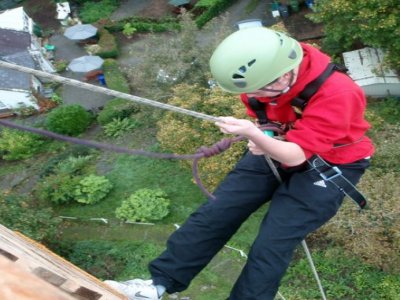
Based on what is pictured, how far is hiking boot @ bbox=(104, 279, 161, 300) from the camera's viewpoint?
149 inches

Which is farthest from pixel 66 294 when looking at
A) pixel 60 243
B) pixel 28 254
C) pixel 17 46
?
pixel 17 46

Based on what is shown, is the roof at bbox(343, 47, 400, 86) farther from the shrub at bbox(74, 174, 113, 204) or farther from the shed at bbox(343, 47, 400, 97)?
the shrub at bbox(74, 174, 113, 204)

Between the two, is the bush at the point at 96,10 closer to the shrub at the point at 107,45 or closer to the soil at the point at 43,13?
the soil at the point at 43,13

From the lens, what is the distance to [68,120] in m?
16.6

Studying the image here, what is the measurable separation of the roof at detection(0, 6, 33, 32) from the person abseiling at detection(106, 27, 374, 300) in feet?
61.5

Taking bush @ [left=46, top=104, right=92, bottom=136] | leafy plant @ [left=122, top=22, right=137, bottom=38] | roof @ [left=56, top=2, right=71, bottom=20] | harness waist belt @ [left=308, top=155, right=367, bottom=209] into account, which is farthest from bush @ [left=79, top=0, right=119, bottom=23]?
harness waist belt @ [left=308, top=155, right=367, bottom=209]

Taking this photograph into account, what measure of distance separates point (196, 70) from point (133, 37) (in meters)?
9.07

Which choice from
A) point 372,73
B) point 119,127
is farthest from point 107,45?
point 372,73

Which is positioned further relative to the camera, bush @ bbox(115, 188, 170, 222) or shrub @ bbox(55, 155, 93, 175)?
shrub @ bbox(55, 155, 93, 175)

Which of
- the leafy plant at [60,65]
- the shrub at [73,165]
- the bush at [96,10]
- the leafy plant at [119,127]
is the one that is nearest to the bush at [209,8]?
the bush at [96,10]

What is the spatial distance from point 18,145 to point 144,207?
629cm

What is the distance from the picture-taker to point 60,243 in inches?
430

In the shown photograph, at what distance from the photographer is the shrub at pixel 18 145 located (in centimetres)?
1630

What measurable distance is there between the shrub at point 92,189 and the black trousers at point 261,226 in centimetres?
898
